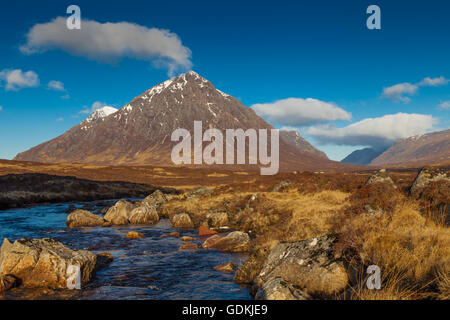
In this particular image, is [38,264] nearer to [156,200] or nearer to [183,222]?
[183,222]

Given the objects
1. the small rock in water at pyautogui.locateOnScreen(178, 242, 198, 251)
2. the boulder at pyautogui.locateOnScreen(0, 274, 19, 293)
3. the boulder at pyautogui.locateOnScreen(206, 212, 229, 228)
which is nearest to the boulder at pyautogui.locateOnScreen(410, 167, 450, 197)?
the small rock in water at pyautogui.locateOnScreen(178, 242, 198, 251)

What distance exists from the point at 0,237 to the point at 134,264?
37.1 feet

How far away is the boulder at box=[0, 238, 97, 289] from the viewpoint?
9203 millimetres

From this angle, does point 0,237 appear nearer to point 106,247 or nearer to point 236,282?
point 106,247

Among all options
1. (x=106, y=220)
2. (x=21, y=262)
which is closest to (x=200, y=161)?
(x=106, y=220)

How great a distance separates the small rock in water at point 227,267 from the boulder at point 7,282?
256 inches

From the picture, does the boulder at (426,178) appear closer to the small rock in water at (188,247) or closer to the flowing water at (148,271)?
the flowing water at (148,271)

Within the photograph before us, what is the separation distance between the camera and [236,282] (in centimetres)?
975

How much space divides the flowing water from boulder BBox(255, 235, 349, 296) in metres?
1.33

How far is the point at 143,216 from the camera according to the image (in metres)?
23.7

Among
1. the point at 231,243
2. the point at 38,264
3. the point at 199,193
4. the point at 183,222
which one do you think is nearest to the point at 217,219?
the point at 183,222

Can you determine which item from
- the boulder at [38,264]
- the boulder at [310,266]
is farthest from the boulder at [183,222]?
the boulder at [310,266]

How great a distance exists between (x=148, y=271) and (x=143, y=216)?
13003 millimetres

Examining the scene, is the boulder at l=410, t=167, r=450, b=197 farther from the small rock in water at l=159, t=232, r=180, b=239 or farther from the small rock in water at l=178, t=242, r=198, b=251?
the small rock in water at l=159, t=232, r=180, b=239
